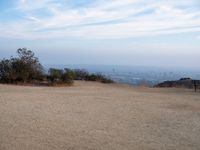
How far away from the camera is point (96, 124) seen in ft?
40.4

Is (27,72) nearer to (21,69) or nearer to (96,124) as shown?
(21,69)

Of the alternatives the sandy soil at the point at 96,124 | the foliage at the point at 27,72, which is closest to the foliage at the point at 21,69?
the foliage at the point at 27,72

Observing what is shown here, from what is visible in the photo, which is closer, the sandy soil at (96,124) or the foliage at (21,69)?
the sandy soil at (96,124)

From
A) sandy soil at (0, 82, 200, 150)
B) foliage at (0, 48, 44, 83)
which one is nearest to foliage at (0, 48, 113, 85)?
foliage at (0, 48, 44, 83)

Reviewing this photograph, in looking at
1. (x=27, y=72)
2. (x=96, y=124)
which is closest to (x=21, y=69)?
(x=27, y=72)

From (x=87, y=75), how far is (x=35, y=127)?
24.7 metres

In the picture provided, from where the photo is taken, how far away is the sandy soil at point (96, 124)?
9711 millimetres

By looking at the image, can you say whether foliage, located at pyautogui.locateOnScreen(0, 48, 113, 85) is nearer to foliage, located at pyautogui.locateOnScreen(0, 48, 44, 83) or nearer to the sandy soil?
foliage, located at pyautogui.locateOnScreen(0, 48, 44, 83)

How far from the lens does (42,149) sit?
9.10 metres

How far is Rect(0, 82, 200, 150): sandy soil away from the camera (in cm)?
971

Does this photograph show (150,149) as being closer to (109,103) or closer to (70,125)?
(70,125)

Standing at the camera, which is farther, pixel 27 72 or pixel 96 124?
pixel 27 72

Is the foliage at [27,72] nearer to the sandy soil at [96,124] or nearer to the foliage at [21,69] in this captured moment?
the foliage at [21,69]

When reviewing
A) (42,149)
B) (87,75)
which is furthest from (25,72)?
(42,149)
